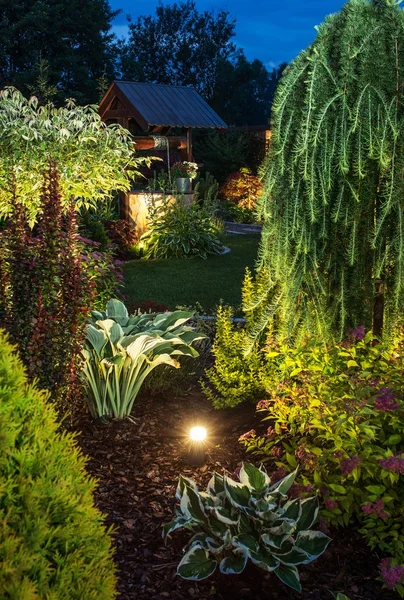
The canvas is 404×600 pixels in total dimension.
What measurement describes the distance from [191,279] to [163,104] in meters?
5.84

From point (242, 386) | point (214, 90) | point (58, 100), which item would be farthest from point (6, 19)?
point (242, 386)

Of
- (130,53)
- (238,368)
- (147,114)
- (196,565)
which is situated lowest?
(196,565)

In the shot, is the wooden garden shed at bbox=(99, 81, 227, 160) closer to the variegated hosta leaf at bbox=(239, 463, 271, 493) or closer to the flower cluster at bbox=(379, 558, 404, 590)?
the variegated hosta leaf at bbox=(239, 463, 271, 493)

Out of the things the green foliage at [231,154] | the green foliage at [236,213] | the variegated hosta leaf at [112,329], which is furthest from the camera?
the green foliage at [231,154]

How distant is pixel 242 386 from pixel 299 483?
3.97 ft

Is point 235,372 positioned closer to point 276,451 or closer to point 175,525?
point 276,451

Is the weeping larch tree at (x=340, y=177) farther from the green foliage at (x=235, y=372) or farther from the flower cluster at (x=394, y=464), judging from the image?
the flower cluster at (x=394, y=464)

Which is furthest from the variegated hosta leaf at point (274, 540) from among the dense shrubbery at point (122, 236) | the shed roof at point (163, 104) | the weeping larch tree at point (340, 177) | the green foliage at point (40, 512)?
the shed roof at point (163, 104)

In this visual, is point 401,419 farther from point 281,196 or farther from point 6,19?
point 6,19

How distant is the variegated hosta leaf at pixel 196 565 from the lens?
2.57 meters

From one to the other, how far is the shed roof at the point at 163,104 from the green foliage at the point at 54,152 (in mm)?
4565

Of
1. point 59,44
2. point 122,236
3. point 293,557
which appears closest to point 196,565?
point 293,557

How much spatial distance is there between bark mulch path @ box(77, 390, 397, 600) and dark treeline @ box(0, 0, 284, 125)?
23732mm

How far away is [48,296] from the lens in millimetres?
3676
